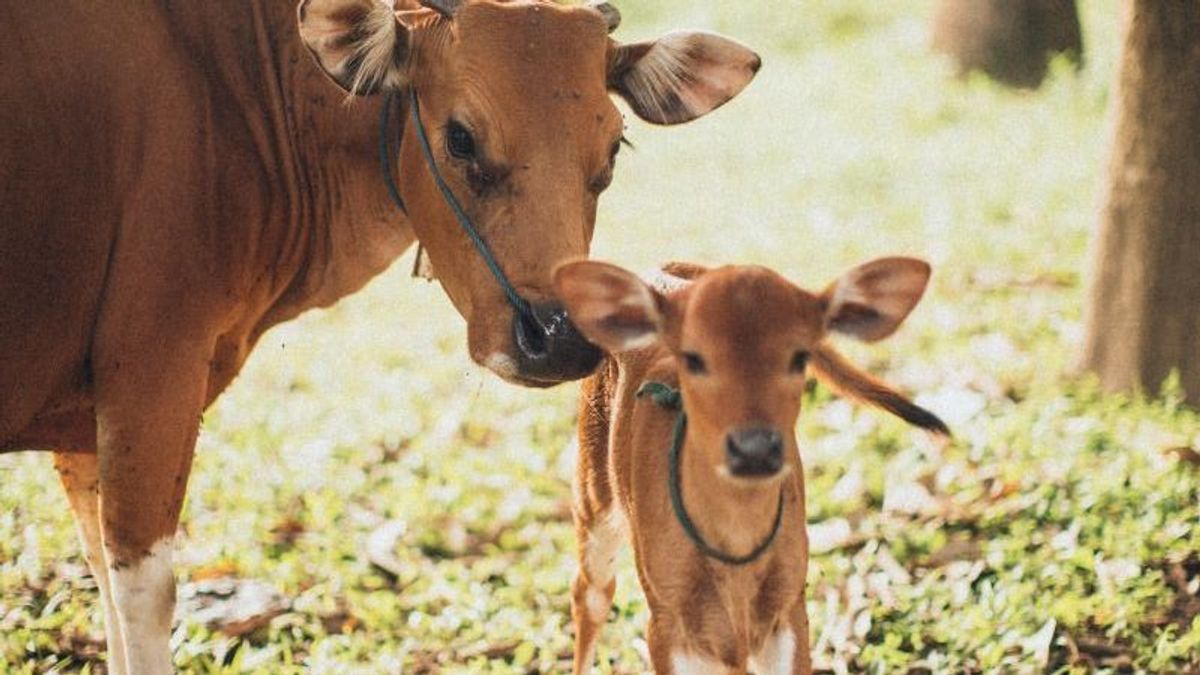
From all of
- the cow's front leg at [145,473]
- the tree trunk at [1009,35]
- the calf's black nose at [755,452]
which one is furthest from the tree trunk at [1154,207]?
the tree trunk at [1009,35]

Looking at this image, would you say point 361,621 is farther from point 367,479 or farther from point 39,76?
point 39,76

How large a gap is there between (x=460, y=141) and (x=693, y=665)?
1.60 m

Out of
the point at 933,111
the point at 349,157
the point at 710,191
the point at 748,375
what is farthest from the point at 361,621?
the point at 933,111

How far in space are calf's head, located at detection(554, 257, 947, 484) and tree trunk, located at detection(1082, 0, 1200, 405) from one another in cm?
369

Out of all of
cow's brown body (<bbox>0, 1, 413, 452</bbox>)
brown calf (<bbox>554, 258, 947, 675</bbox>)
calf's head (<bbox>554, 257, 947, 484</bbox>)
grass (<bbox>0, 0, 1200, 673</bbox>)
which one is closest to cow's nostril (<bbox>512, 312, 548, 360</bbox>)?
brown calf (<bbox>554, 258, 947, 675</bbox>)

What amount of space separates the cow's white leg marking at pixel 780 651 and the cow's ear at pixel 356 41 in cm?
194

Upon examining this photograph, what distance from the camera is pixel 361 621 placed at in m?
6.27

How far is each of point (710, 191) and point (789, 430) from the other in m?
8.12

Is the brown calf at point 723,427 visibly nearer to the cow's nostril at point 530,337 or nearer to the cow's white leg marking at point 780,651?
the cow's white leg marking at point 780,651

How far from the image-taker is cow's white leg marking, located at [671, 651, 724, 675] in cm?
435

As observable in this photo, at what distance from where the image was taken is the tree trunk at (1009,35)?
543 inches

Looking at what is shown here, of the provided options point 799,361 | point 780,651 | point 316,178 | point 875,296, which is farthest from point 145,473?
point 875,296

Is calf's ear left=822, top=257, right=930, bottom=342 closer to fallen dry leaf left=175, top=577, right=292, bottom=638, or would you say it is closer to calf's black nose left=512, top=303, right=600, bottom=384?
calf's black nose left=512, top=303, right=600, bottom=384

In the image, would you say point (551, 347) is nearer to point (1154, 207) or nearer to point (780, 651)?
point (780, 651)
